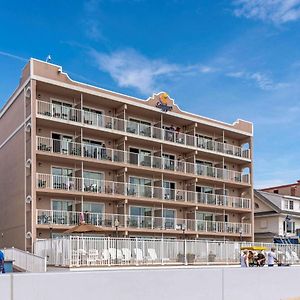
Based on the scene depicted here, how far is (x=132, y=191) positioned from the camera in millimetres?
37594

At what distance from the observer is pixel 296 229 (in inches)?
2029

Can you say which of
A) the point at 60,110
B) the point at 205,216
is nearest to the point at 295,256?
the point at 205,216

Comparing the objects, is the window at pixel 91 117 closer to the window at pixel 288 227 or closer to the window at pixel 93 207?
the window at pixel 93 207

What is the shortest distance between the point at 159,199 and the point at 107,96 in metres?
9.30

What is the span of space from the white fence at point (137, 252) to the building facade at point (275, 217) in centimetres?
1840

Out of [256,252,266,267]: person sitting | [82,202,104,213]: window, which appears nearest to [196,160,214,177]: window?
[82,202,104,213]: window

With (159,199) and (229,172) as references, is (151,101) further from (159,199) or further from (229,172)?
(229,172)

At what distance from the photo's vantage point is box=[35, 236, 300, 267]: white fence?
2434 centimetres

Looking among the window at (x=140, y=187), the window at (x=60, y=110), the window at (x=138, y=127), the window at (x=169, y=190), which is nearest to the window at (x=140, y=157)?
the window at (x=140, y=187)

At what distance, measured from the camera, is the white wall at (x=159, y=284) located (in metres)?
9.95

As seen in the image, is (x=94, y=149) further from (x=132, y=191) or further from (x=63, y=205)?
(x=63, y=205)

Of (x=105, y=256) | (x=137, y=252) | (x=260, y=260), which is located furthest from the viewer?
(x=260, y=260)

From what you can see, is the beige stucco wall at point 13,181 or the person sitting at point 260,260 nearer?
the person sitting at point 260,260

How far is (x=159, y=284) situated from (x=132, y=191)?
2451 centimetres
